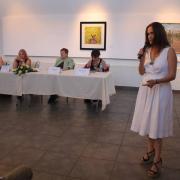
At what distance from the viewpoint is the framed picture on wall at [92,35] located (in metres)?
7.14

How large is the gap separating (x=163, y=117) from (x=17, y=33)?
6.31 m

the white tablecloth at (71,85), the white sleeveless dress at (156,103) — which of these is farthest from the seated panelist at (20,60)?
the white sleeveless dress at (156,103)

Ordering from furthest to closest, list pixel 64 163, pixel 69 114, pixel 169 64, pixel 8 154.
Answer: pixel 69 114 → pixel 8 154 → pixel 64 163 → pixel 169 64

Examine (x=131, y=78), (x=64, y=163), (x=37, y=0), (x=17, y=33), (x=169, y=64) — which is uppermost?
(x=37, y=0)

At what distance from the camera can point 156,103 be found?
7.86ft

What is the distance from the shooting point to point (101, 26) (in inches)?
280

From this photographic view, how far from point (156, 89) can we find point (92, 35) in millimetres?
5076

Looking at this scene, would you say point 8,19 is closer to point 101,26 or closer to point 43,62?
point 43,62

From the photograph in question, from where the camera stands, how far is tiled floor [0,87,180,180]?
264 cm

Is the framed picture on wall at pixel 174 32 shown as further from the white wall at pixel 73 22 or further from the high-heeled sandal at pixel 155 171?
the high-heeled sandal at pixel 155 171

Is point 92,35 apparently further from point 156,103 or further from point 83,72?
point 156,103

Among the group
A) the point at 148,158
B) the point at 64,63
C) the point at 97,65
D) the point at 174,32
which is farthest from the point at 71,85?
the point at 174,32

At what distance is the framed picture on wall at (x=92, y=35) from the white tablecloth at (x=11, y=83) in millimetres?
2674

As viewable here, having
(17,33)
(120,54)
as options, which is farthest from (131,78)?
(17,33)
